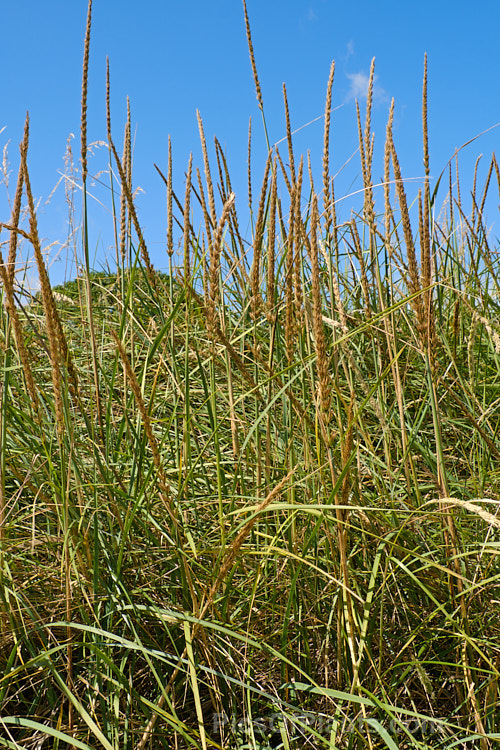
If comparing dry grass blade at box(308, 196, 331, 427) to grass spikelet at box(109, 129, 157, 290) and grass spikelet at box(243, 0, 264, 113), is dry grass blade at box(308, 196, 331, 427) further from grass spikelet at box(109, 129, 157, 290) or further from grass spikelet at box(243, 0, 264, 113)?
grass spikelet at box(243, 0, 264, 113)

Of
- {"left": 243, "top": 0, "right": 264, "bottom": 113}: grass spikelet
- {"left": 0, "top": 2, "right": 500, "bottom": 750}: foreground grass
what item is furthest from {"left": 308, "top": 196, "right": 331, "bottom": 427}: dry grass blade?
{"left": 243, "top": 0, "right": 264, "bottom": 113}: grass spikelet

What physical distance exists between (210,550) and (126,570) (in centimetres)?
22

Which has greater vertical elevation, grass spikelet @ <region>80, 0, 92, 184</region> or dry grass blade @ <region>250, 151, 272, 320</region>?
grass spikelet @ <region>80, 0, 92, 184</region>

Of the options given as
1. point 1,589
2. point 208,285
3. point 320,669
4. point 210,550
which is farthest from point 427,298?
point 1,589

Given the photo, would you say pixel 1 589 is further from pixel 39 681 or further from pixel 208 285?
pixel 208 285

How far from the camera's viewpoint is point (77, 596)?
1089 mm

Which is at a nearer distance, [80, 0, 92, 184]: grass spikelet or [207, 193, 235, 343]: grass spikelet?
[207, 193, 235, 343]: grass spikelet

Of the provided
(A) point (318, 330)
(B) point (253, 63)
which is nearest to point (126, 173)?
(B) point (253, 63)

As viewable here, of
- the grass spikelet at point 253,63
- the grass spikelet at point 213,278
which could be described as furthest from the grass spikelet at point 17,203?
the grass spikelet at point 253,63

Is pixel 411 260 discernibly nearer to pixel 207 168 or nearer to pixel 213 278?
pixel 213 278

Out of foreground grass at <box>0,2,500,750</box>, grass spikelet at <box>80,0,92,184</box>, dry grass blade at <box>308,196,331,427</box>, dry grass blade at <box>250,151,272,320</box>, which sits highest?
grass spikelet at <box>80,0,92,184</box>

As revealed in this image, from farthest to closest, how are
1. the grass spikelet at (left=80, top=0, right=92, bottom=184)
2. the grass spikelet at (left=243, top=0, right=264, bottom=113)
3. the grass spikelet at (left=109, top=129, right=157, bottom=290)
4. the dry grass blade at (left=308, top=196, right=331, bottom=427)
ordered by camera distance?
the grass spikelet at (left=243, top=0, right=264, bottom=113)
the grass spikelet at (left=109, top=129, right=157, bottom=290)
the grass spikelet at (left=80, top=0, right=92, bottom=184)
the dry grass blade at (left=308, top=196, right=331, bottom=427)

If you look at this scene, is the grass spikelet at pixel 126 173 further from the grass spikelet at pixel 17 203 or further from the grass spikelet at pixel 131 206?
the grass spikelet at pixel 17 203

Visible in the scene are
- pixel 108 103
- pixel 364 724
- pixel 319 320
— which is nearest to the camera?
pixel 319 320
